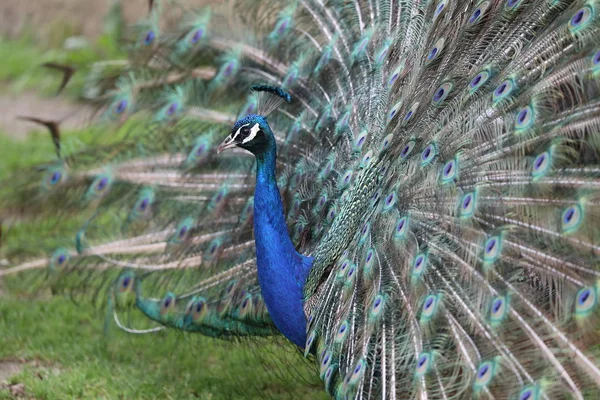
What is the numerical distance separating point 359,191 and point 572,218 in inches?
36.3

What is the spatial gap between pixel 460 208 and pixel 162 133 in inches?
75.1

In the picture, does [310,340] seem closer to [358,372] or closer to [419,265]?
[358,372]

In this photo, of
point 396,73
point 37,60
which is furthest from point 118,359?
point 37,60

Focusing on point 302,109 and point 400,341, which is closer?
point 400,341

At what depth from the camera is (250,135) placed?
3.49 m

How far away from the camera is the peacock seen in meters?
2.69

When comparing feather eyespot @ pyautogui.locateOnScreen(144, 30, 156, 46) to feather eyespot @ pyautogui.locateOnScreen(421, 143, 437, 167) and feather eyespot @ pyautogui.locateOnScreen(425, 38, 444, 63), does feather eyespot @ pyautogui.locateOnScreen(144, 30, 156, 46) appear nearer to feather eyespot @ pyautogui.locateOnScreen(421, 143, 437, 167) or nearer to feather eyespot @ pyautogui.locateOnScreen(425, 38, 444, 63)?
feather eyespot @ pyautogui.locateOnScreen(425, 38, 444, 63)

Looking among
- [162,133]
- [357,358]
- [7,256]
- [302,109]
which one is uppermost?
[302,109]

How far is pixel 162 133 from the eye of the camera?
4430mm

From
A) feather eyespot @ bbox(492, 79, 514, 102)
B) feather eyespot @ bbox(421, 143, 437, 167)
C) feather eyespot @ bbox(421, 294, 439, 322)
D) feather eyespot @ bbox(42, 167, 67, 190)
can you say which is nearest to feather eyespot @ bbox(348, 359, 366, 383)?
feather eyespot @ bbox(421, 294, 439, 322)

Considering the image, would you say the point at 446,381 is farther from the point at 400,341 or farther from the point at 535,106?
the point at 535,106

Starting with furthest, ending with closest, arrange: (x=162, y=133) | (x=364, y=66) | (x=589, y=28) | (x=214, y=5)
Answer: (x=214, y=5) → (x=162, y=133) → (x=364, y=66) → (x=589, y=28)

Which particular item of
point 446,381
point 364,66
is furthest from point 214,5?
point 446,381

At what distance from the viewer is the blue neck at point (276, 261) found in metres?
3.48
